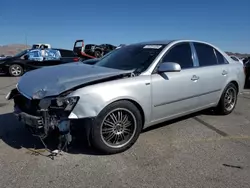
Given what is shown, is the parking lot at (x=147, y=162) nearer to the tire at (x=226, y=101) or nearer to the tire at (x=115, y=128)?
the tire at (x=115, y=128)

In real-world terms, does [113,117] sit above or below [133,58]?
below

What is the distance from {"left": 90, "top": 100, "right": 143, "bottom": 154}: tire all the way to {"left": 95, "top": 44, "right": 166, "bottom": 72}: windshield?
2.27ft

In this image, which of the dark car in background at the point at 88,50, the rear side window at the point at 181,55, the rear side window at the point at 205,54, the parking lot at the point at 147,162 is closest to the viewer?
the parking lot at the point at 147,162

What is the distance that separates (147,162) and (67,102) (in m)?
1.24

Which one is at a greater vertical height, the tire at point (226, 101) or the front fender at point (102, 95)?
the front fender at point (102, 95)

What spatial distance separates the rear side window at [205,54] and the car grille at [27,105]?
292 cm

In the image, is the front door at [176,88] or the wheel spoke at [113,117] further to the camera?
the front door at [176,88]

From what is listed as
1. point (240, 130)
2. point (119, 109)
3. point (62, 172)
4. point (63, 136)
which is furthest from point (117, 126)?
point (240, 130)

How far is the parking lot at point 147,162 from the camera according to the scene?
9.50ft

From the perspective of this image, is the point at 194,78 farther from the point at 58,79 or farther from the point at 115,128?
the point at 58,79

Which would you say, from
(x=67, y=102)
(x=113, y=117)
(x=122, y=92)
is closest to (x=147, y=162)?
(x=113, y=117)

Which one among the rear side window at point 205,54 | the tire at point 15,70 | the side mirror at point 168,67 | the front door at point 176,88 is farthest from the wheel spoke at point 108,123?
the tire at point 15,70

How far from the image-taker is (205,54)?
5.06 meters

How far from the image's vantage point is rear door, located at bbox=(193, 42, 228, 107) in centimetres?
477
